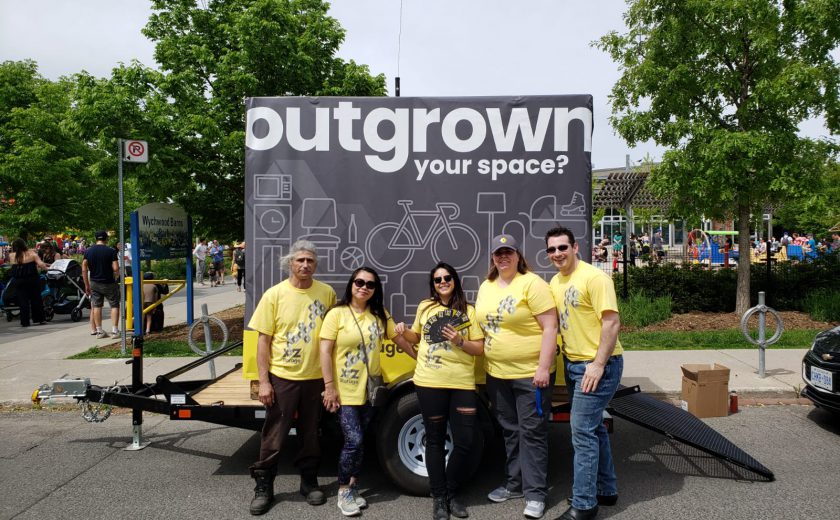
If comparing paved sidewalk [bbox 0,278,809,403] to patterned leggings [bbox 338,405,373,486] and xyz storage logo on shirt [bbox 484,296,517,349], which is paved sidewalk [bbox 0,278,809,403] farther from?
patterned leggings [bbox 338,405,373,486]

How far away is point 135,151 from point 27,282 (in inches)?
273

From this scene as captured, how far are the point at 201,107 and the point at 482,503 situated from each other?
8.02m

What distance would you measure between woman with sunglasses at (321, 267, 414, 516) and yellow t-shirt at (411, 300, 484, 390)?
22cm

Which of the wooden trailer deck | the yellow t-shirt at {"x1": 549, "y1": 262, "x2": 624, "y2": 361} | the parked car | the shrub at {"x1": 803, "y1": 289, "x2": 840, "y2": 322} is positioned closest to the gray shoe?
the yellow t-shirt at {"x1": 549, "y1": 262, "x2": 624, "y2": 361}

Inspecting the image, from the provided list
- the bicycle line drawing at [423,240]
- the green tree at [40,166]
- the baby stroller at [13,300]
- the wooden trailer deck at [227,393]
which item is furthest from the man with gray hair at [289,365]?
the green tree at [40,166]

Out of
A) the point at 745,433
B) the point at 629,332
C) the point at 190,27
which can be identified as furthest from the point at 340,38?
the point at 745,433

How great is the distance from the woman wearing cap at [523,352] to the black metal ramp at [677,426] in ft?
3.03

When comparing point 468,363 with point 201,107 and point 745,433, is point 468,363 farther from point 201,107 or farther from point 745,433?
point 201,107

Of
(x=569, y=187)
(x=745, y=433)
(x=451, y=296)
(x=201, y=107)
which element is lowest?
(x=745, y=433)

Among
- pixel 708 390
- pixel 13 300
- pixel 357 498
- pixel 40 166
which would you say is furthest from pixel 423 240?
pixel 40 166

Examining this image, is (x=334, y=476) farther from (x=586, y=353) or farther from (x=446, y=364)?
(x=586, y=353)

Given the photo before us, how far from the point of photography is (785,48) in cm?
1075

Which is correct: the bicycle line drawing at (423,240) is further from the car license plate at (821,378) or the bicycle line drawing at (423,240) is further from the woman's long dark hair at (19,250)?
the woman's long dark hair at (19,250)

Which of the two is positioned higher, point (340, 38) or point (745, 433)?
point (340, 38)
